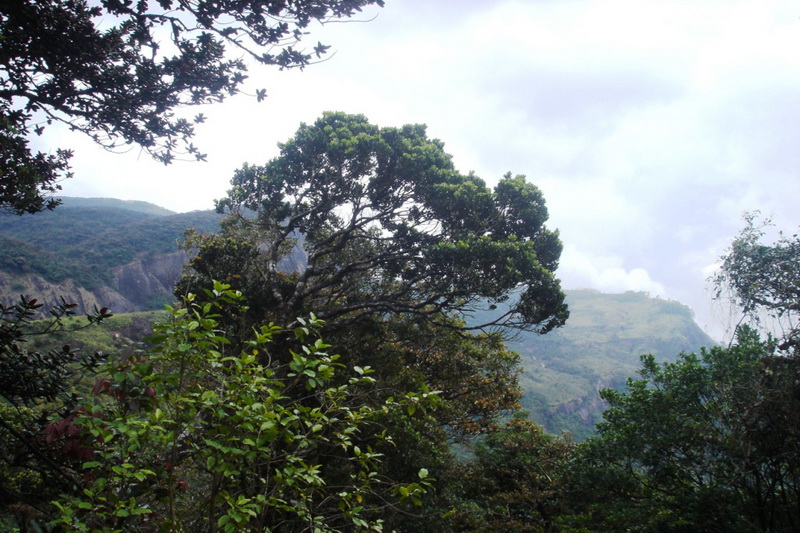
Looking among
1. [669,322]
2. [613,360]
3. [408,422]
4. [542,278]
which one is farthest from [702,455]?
[669,322]

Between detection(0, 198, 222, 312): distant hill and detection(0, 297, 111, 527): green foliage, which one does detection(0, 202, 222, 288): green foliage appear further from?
detection(0, 297, 111, 527): green foliage

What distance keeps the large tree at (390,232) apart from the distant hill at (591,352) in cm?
1980

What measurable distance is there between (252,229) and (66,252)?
2628 inches

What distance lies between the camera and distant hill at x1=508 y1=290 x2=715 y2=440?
228 feet

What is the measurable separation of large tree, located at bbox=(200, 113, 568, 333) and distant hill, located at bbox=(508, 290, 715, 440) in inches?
779

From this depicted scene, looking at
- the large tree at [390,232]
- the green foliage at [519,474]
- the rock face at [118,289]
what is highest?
the large tree at [390,232]

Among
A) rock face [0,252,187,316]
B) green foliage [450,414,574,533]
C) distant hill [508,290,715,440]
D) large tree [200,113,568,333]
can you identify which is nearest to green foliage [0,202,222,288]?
rock face [0,252,187,316]

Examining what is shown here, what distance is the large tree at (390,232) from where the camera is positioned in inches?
368

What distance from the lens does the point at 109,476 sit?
2.10 meters

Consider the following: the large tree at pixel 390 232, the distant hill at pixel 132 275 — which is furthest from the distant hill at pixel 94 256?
the large tree at pixel 390 232

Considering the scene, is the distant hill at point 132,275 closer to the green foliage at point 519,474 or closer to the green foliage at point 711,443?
the green foliage at point 711,443

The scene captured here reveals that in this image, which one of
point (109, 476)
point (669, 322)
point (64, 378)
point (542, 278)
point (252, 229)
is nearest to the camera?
point (109, 476)

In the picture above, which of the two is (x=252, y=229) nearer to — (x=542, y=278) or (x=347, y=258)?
(x=347, y=258)

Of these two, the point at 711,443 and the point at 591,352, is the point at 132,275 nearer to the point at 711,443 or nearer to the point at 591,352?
the point at 711,443
